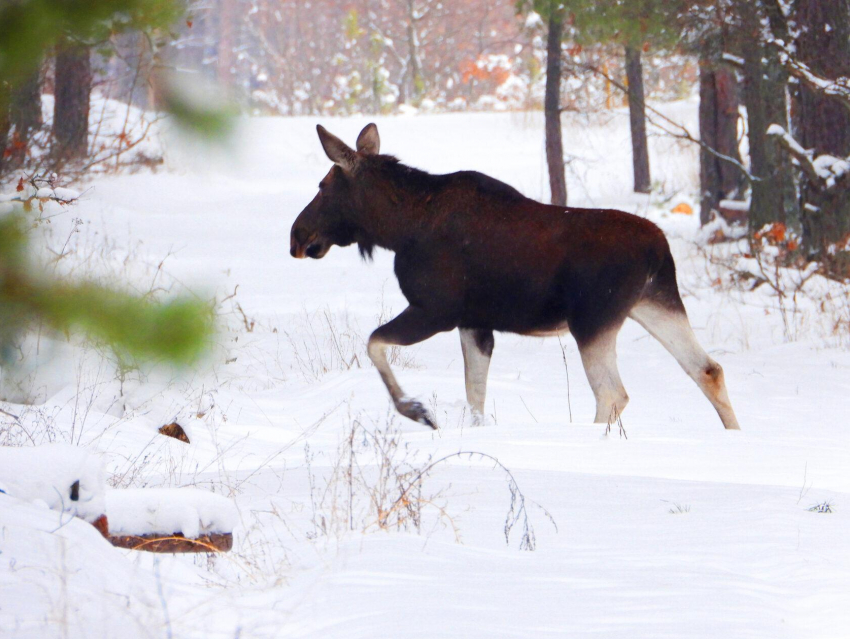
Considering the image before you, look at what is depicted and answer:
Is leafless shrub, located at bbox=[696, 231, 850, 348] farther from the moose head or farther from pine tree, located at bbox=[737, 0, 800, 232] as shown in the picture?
the moose head

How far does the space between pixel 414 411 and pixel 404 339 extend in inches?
17.8

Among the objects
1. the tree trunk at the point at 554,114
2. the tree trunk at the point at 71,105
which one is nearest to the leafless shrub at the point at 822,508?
the tree trunk at the point at 71,105

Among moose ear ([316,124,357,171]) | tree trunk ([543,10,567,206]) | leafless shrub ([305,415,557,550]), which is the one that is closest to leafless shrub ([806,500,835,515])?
leafless shrub ([305,415,557,550])

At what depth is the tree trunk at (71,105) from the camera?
2.26 meters

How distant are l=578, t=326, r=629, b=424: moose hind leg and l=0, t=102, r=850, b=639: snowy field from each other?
22cm

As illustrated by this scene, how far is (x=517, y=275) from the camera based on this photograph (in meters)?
6.76

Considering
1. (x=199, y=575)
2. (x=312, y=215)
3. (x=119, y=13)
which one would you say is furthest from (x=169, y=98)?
(x=312, y=215)

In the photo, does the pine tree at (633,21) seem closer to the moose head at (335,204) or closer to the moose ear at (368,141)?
the moose ear at (368,141)

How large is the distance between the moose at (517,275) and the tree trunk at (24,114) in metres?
4.55

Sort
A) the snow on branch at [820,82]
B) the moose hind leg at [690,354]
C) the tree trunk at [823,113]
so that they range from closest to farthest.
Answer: the moose hind leg at [690,354] < the snow on branch at [820,82] < the tree trunk at [823,113]

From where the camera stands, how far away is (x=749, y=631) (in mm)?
3094

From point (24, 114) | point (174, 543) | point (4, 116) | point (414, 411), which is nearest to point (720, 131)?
point (414, 411)

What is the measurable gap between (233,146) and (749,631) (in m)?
2.18

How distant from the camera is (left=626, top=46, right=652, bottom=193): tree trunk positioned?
889 inches
